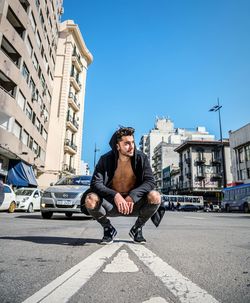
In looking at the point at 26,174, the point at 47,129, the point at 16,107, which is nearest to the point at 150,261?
the point at 16,107

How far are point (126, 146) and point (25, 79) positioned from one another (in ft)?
76.1

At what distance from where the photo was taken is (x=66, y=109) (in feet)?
129

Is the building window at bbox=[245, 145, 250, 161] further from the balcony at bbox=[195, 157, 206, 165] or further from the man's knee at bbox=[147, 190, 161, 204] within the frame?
the man's knee at bbox=[147, 190, 161, 204]

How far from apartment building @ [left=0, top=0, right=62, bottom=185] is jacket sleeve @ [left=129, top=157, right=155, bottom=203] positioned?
1736 cm

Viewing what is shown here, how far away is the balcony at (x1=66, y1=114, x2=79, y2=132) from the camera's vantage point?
39919mm

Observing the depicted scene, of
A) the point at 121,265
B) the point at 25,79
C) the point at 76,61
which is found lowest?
the point at 121,265

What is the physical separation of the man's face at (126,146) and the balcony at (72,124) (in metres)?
37.2

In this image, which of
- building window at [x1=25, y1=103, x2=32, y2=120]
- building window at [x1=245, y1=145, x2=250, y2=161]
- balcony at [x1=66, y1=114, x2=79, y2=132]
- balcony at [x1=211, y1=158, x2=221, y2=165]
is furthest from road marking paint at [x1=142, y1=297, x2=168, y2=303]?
balcony at [x1=211, y1=158, x2=221, y2=165]

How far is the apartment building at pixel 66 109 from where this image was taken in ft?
124

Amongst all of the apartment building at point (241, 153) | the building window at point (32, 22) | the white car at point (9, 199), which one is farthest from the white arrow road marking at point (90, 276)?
the apartment building at point (241, 153)

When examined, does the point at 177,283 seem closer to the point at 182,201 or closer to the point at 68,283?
the point at 68,283

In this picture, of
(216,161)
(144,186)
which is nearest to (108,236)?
(144,186)

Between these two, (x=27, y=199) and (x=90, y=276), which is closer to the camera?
(x=90, y=276)

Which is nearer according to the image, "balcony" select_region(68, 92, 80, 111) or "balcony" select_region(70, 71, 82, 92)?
"balcony" select_region(68, 92, 80, 111)
